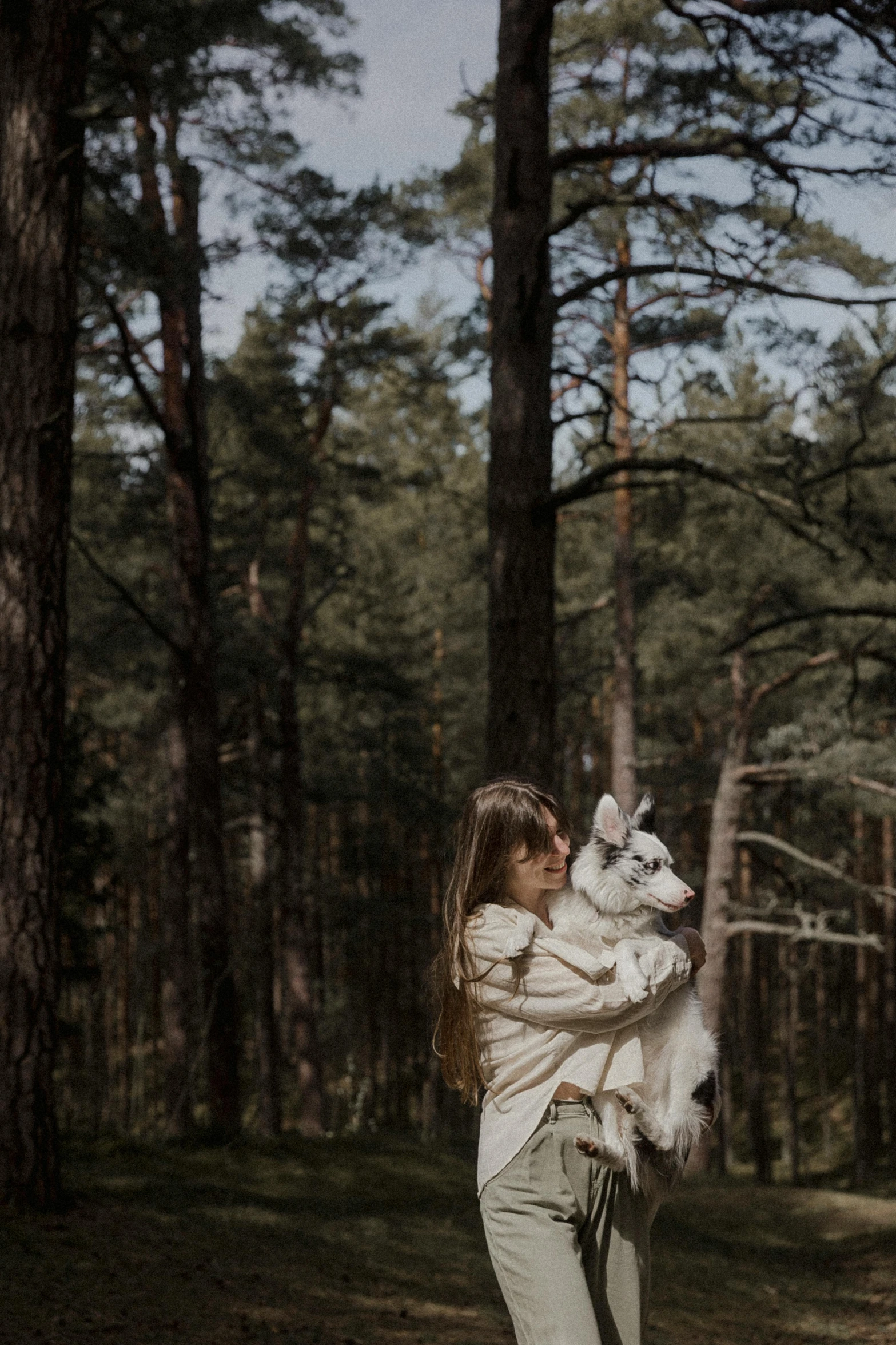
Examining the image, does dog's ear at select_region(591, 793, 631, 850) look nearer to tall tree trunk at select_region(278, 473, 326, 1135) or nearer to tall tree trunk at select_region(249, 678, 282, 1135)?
tall tree trunk at select_region(278, 473, 326, 1135)

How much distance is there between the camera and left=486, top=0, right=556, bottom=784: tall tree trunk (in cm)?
845

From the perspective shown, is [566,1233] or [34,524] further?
[34,524]

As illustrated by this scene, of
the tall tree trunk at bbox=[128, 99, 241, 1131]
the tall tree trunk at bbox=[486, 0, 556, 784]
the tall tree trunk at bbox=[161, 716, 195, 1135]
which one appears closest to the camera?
the tall tree trunk at bbox=[486, 0, 556, 784]

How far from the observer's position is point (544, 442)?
8859 millimetres

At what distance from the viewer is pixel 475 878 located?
126 inches

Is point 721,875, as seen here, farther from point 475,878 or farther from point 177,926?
point 475,878

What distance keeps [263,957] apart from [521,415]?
614 inches

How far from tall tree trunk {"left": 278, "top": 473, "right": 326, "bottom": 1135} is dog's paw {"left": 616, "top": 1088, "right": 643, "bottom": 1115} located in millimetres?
19083

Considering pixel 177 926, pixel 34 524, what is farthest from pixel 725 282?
pixel 177 926

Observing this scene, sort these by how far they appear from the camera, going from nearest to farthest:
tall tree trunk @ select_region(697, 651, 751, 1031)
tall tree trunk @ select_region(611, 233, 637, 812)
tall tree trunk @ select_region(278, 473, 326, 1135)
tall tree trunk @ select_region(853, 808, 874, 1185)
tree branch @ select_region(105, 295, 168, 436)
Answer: tree branch @ select_region(105, 295, 168, 436) < tall tree trunk @ select_region(697, 651, 751, 1031) < tall tree trunk @ select_region(611, 233, 637, 812) < tall tree trunk @ select_region(278, 473, 326, 1135) < tall tree trunk @ select_region(853, 808, 874, 1185)

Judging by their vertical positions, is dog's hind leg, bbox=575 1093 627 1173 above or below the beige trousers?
above

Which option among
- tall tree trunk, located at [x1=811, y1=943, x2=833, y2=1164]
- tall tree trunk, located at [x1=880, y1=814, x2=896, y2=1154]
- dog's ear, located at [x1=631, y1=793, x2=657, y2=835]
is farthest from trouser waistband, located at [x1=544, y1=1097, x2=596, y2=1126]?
tall tree trunk, located at [x1=811, y1=943, x2=833, y2=1164]

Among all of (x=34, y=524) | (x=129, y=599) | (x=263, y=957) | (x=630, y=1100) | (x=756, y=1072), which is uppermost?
(x=129, y=599)

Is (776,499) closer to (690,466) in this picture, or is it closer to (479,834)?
(690,466)
